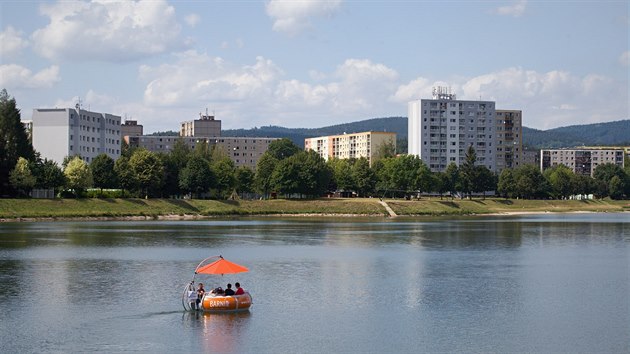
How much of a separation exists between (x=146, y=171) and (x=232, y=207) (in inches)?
753

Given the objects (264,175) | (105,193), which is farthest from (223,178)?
(105,193)

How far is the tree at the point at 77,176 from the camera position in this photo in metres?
144

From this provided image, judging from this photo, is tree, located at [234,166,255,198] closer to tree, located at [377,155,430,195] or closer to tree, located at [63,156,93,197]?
tree, located at [377,155,430,195]

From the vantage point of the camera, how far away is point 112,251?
82.9 metres

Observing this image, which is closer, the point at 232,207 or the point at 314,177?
the point at 232,207

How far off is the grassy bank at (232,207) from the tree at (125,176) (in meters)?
3.93

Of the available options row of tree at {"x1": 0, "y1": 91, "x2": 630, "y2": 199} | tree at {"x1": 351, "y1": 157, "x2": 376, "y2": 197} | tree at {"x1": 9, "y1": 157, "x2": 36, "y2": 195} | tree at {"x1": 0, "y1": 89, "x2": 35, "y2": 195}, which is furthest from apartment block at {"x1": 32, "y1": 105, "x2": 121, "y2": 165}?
tree at {"x1": 351, "y1": 157, "x2": 376, "y2": 197}

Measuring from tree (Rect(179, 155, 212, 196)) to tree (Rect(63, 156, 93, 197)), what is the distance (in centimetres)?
2140

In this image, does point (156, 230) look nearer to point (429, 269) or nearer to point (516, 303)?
point (429, 269)

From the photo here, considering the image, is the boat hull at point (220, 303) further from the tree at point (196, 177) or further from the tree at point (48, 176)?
the tree at point (196, 177)

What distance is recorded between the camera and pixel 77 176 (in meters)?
145

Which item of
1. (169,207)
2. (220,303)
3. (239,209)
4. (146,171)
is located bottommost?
(220,303)

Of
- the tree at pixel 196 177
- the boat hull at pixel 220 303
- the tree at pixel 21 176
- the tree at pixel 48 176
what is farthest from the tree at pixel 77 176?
the boat hull at pixel 220 303

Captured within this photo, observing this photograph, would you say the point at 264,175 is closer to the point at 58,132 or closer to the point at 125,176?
the point at 125,176
